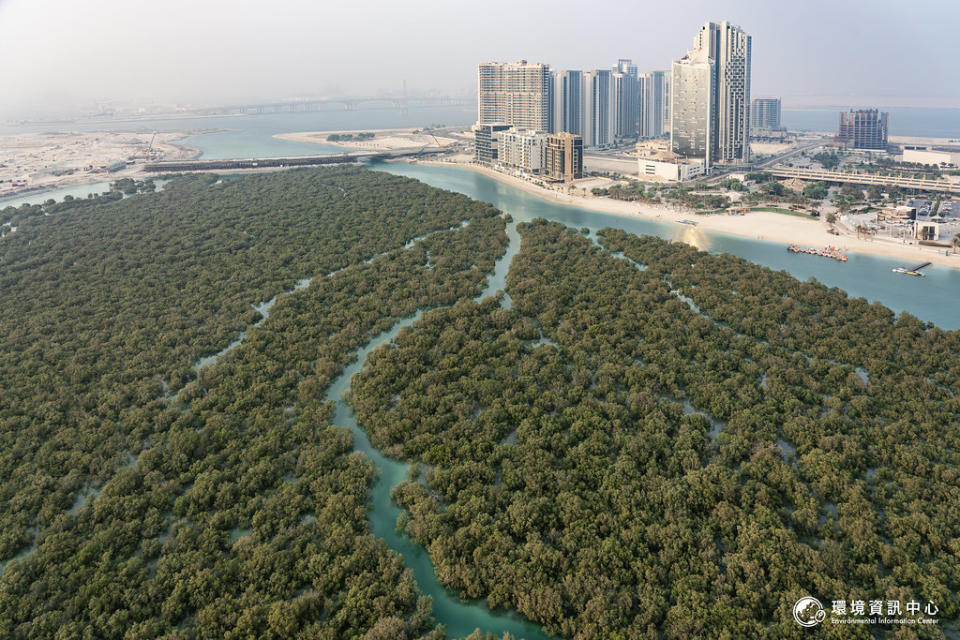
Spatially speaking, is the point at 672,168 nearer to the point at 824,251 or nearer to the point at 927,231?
the point at 824,251

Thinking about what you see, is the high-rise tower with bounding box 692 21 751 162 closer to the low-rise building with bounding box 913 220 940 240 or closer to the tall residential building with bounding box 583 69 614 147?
the tall residential building with bounding box 583 69 614 147

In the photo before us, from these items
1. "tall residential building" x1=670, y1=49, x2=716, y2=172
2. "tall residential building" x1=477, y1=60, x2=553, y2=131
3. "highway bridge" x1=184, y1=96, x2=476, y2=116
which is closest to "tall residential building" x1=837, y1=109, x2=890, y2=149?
"tall residential building" x1=670, y1=49, x2=716, y2=172

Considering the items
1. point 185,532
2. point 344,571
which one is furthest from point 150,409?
point 344,571

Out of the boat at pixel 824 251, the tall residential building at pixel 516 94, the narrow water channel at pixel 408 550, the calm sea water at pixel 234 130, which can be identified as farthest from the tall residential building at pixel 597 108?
the narrow water channel at pixel 408 550

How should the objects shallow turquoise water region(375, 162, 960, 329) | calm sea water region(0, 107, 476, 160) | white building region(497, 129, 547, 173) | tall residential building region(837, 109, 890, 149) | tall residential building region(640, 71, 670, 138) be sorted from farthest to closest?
tall residential building region(640, 71, 670, 138) → calm sea water region(0, 107, 476, 160) → tall residential building region(837, 109, 890, 149) → white building region(497, 129, 547, 173) → shallow turquoise water region(375, 162, 960, 329)

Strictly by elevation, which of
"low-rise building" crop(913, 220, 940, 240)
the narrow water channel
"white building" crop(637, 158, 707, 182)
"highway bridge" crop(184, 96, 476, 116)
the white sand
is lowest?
the narrow water channel

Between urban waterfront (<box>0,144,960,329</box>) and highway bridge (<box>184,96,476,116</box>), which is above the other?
highway bridge (<box>184,96,476,116</box>)
